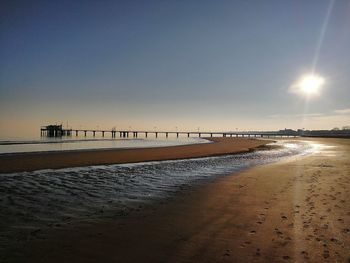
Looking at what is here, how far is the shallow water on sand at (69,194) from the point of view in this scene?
7.87 m

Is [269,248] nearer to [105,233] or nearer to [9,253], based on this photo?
[105,233]

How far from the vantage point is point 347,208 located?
9.10 meters

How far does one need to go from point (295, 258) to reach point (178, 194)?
6464mm

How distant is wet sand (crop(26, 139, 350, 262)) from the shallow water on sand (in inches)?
31.1

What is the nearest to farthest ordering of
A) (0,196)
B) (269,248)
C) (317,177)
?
(269,248)
(0,196)
(317,177)

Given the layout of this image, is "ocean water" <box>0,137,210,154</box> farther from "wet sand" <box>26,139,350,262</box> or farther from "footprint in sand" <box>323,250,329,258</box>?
"footprint in sand" <box>323,250,329,258</box>

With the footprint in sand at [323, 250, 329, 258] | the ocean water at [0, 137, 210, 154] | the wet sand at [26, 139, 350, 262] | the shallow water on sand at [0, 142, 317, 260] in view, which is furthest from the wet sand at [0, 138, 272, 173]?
the footprint in sand at [323, 250, 329, 258]

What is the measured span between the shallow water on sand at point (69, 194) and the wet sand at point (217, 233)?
791 mm

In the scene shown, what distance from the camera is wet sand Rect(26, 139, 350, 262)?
5.74 meters

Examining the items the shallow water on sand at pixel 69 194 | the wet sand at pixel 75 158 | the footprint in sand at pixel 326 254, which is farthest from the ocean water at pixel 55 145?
the footprint in sand at pixel 326 254

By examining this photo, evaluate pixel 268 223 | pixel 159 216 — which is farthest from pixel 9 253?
pixel 268 223

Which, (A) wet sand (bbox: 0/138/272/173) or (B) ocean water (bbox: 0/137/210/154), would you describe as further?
(B) ocean water (bbox: 0/137/210/154)

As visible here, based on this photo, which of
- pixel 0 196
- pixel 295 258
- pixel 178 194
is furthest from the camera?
pixel 178 194

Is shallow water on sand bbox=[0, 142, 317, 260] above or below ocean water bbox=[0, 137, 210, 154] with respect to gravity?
below
